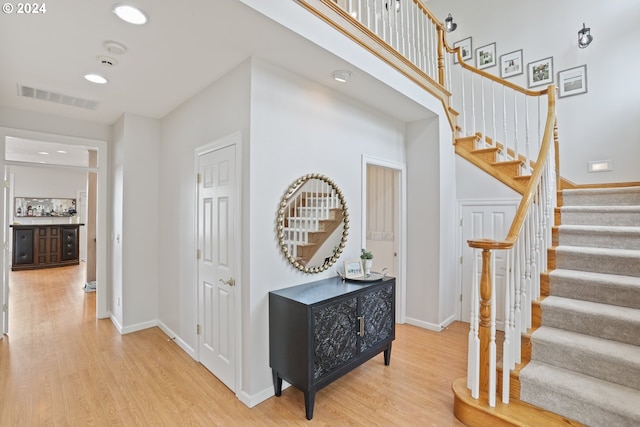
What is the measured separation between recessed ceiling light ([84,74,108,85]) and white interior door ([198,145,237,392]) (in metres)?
1.08

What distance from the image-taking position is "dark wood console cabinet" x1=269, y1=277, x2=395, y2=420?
212 cm

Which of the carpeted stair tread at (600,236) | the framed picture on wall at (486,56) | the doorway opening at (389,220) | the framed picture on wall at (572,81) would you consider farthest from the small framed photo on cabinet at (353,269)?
the framed picture on wall at (486,56)

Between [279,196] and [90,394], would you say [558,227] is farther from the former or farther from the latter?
[90,394]

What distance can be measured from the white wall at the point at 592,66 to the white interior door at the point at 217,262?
445 centimetres

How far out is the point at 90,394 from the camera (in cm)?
242

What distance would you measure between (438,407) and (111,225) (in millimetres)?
4341

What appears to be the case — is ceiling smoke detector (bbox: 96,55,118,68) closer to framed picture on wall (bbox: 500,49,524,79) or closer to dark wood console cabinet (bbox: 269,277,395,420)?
dark wood console cabinet (bbox: 269,277,395,420)

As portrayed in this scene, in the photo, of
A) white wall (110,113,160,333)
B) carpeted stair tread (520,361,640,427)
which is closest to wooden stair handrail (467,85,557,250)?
carpeted stair tread (520,361,640,427)

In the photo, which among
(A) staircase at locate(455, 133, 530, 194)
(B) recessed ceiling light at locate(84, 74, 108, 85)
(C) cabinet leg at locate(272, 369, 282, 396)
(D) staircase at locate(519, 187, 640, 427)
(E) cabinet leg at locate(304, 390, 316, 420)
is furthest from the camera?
(A) staircase at locate(455, 133, 530, 194)

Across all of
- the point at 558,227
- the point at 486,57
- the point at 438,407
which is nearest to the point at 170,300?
the point at 438,407

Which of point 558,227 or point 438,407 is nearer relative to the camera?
point 438,407

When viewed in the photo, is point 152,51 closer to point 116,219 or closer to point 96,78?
point 96,78

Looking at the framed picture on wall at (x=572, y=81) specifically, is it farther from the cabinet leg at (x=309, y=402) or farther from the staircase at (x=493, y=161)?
the cabinet leg at (x=309, y=402)

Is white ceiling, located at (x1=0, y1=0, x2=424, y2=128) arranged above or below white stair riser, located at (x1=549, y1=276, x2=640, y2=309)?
above
